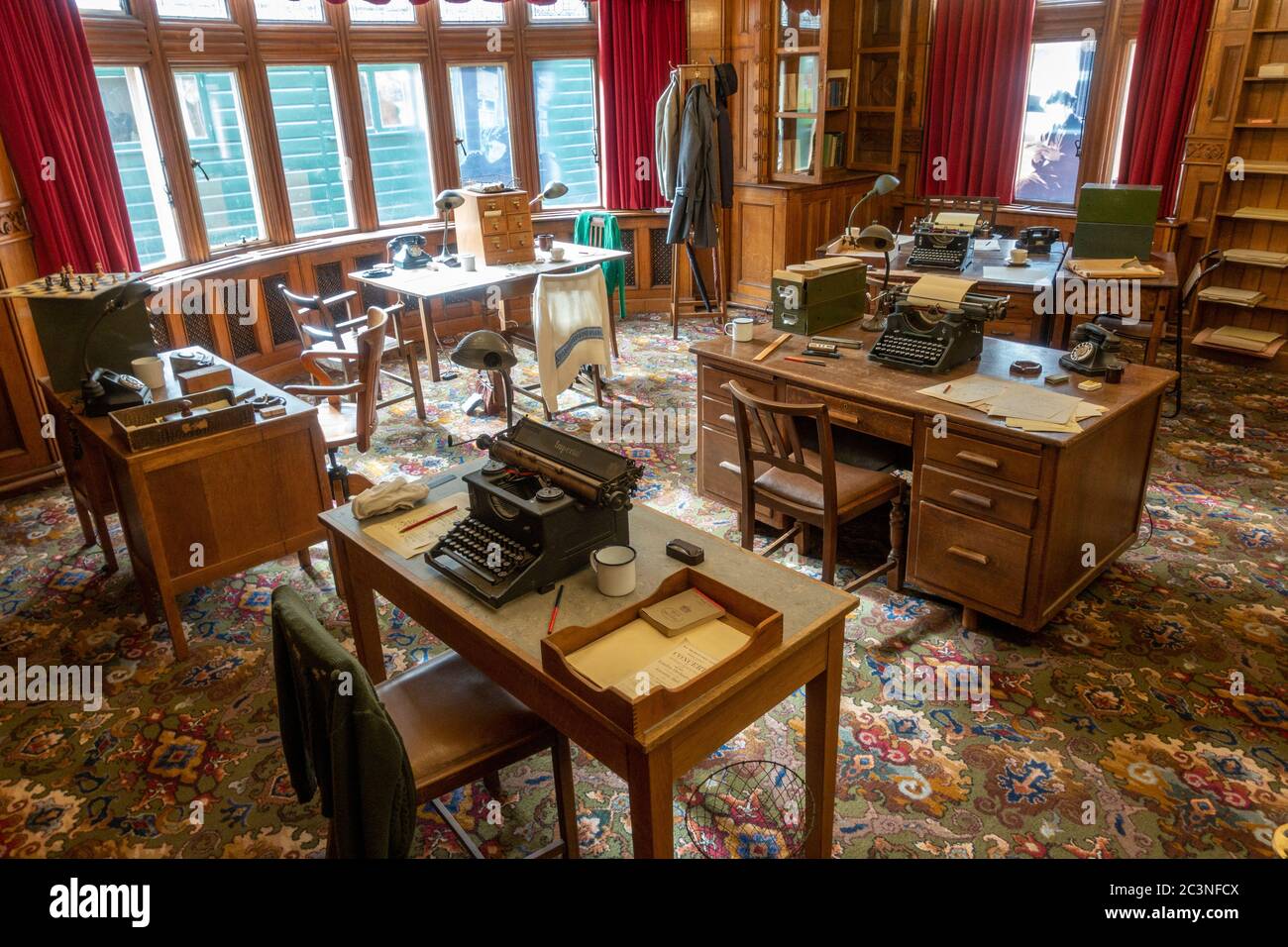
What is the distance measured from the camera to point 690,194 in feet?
21.9

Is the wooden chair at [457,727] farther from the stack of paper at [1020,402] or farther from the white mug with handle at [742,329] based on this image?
the white mug with handle at [742,329]

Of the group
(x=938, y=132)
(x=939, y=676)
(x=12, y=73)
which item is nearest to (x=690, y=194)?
(x=938, y=132)

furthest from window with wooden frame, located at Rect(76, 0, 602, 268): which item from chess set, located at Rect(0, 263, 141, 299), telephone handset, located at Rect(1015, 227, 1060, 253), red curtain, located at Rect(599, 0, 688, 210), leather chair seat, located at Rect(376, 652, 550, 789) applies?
leather chair seat, located at Rect(376, 652, 550, 789)

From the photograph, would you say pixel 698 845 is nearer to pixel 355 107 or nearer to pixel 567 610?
pixel 567 610

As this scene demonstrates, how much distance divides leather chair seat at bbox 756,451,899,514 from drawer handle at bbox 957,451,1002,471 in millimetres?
373

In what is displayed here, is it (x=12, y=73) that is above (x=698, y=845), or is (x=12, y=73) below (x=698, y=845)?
above

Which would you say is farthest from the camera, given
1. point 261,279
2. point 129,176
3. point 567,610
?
point 261,279

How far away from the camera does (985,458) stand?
3.06m

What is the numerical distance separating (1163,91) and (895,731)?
5364mm

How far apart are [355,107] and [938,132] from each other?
4.48 m

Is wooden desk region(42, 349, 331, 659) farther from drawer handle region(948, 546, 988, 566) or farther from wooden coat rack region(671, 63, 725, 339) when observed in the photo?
wooden coat rack region(671, 63, 725, 339)

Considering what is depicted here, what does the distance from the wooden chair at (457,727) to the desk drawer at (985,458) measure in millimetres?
1721

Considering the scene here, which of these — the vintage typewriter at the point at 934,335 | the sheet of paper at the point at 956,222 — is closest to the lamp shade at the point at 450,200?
the sheet of paper at the point at 956,222

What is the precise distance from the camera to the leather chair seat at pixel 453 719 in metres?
2.10
